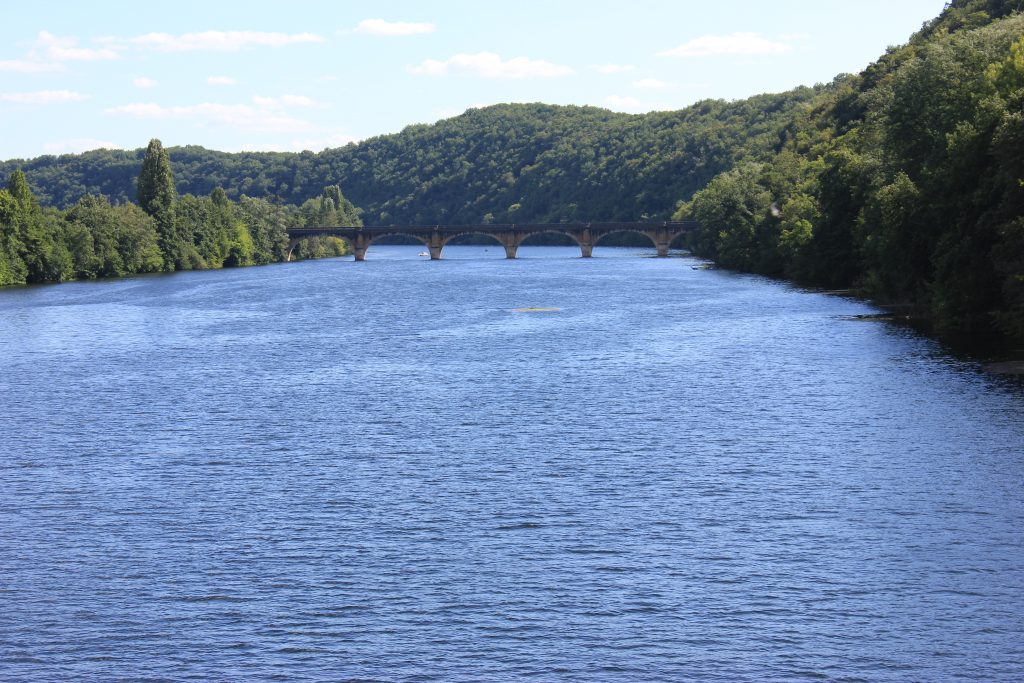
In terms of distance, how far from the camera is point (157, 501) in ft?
136

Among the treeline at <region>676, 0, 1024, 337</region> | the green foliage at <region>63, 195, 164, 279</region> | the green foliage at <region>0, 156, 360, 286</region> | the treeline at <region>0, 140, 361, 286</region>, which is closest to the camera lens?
the treeline at <region>676, 0, 1024, 337</region>

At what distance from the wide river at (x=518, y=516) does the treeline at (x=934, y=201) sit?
5275 millimetres

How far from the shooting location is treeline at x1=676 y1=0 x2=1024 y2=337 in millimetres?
69875

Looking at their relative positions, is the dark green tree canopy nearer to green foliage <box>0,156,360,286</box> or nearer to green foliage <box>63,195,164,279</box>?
green foliage <box>0,156,360,286</box>

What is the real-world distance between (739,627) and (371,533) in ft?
41.7

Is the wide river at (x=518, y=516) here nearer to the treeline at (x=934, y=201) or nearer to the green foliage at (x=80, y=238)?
the treeline at (x=934, y=201)

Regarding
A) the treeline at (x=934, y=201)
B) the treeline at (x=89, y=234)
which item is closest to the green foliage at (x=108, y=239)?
the treeline at (x=89, y=234)

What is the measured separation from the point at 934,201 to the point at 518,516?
51.9 metres

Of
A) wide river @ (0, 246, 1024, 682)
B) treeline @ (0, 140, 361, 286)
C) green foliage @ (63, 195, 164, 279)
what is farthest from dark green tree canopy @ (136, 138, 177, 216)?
wide river @ (0, 246, 1024, 682)

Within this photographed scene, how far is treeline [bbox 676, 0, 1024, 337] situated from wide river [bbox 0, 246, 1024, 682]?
17.3 feet

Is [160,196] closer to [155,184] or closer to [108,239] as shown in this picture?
[155,184]

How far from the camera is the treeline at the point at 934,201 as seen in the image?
69.9 meters

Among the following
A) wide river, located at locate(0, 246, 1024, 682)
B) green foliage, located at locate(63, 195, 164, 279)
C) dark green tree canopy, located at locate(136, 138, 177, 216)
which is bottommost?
wide river, located at locate(0, 246, 1024, 682)

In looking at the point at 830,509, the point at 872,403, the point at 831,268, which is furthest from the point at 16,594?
the point at 831,268
